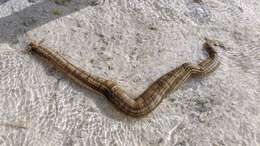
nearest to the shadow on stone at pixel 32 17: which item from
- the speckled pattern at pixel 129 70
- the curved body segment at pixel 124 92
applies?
the speckled pattern at pixel 129 70

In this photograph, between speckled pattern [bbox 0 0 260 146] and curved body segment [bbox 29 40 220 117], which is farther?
curved body segment [bbox 29 40 220 117]

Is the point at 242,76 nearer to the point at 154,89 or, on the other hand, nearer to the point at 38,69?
the point at 154,89

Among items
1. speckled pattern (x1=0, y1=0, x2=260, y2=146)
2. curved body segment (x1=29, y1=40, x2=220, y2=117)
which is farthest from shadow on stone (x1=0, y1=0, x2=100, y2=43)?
curved body segment (x1=29, y1=40, x2=220, y2=117)

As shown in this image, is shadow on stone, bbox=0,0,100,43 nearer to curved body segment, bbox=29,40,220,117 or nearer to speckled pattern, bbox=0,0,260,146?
speckled pattern, bbox=0,0,260,146

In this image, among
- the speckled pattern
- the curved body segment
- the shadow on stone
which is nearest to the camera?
the speckled pattern

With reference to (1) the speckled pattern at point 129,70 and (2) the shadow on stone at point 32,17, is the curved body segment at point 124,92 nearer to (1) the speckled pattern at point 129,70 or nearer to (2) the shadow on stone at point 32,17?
(1) the speckled pattern at point 129,70

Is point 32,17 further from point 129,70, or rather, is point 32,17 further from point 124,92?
point 124,92

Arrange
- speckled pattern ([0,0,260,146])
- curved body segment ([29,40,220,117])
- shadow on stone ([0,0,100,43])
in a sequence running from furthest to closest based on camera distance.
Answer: shadow on stone ([0,0,100,43])
curved body segment ([29,40,220,117])
speckled pattern ([0,0,260,146])

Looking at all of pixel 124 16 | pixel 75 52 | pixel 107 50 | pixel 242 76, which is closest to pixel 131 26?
pixel 124 16
